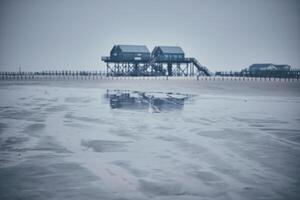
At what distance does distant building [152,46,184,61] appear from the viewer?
108312 millimetres

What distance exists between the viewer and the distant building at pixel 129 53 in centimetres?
10469

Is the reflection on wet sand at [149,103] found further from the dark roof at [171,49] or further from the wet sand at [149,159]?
the dark roof at [171,49]

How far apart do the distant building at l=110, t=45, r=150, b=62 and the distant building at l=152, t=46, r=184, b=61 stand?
2973 millimetres

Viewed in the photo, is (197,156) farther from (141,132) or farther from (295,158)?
(141,132)

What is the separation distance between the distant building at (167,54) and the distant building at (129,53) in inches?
117

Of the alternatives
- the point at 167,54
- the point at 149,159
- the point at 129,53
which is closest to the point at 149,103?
the point at 149,159

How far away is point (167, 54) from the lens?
10888 centimetres

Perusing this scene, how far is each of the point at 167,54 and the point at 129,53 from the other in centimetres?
1129

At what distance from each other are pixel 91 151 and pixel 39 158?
142 centimetres

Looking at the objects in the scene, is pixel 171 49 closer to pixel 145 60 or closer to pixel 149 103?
pixel 145 60

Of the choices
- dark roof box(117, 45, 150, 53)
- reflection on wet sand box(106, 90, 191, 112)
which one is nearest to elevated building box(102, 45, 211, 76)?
dark roof box(117, 45, 150, 53)

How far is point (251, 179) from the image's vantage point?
7.06 metres

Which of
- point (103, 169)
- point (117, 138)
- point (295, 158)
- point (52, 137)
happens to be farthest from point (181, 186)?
point (52, 137)

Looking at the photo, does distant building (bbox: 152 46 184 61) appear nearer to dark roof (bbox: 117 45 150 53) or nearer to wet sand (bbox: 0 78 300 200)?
dark roof (bbox: 117 45 150 53)
